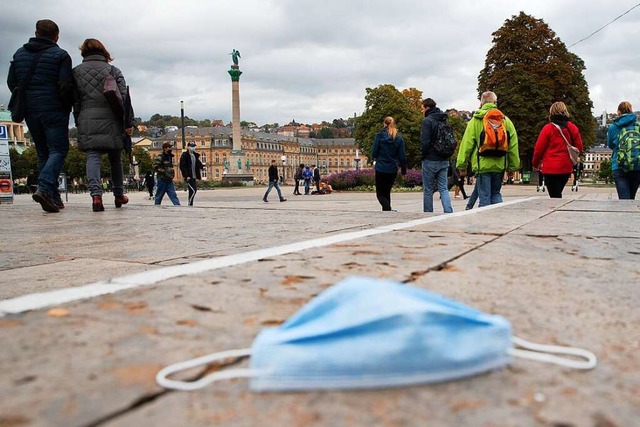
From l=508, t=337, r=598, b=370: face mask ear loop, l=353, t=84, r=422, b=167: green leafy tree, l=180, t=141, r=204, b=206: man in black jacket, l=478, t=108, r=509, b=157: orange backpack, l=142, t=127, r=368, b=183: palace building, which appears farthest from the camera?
l=142, t=127, r=368, b=183: palace building

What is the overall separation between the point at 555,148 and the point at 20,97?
7.32 m

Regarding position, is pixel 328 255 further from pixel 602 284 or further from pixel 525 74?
pixel 525 74

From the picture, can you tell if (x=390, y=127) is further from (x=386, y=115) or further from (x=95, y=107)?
(x=386, y=115)

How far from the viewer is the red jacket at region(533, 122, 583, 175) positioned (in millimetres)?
7852

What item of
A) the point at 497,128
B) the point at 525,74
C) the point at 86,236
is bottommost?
the point at 86,236

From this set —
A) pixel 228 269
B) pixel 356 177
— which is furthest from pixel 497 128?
pixel 356 177

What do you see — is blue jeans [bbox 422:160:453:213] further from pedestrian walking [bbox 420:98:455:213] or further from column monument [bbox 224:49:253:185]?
column monument [bbox 224:49:253:185]

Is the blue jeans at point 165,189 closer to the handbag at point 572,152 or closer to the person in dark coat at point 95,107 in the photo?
the person in dark coat at point 95,107

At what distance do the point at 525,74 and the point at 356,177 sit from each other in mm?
18033

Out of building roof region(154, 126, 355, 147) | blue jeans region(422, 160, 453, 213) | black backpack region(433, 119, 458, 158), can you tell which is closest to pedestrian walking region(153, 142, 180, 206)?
blue jeans region(422, 160, 453, 213)

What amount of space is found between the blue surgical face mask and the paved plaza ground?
1.0 inches

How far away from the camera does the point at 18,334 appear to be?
1.24 metres

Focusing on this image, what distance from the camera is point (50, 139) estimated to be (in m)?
6.59

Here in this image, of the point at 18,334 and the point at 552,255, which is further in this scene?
the point at 552,255
